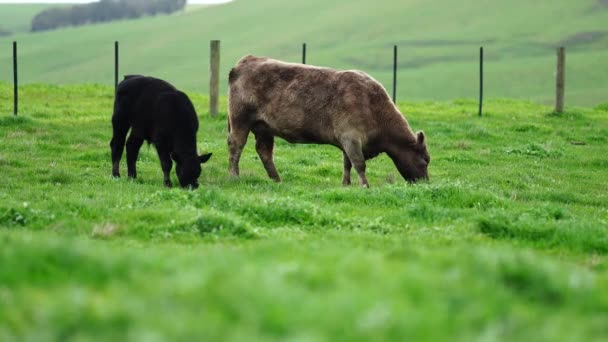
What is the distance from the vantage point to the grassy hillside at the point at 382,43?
7631 centimetres

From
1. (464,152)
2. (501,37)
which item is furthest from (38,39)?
(464,152)

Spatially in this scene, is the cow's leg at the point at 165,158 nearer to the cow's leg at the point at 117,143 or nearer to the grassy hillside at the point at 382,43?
the cow's leg at the point at 117,143

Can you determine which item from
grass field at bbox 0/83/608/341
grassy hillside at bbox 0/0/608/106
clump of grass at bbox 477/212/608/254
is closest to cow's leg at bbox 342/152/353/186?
grass field at bbox 0/83/608/341

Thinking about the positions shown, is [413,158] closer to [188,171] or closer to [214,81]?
[188,171]

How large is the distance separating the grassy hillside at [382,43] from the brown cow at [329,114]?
168ft

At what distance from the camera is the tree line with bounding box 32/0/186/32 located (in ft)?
427

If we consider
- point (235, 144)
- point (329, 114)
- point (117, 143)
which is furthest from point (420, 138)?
point (117, 143)

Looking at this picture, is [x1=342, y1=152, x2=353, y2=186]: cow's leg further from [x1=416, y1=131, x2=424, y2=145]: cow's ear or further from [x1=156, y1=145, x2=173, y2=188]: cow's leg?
[x1=156, y1=145, x2=173, y2=188]: cow's leg

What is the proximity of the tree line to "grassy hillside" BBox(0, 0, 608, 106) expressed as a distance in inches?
356

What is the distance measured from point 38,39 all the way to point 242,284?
11700 cm

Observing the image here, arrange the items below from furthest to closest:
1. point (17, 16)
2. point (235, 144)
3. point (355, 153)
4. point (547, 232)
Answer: point (17, 16)
point (235, 144)
point (355, 153)
point (547, 232)

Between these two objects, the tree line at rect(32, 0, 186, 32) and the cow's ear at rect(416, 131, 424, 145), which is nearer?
the cow's ear at rect(416, 131, 424, 145)

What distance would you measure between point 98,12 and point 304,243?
130828 millimetres

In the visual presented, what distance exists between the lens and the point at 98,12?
134 meters
